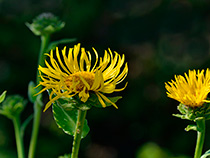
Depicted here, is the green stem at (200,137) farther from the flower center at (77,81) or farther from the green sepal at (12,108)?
the green sepal at (12,108)

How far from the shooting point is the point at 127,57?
3.30 metres

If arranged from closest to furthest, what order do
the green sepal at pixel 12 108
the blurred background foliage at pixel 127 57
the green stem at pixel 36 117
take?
the green stem at pixel 36 117, the green sepal at pixel 12 108, the blurred background foliage at pixel 127 57

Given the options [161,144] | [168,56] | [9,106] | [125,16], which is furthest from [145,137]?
[9,106]

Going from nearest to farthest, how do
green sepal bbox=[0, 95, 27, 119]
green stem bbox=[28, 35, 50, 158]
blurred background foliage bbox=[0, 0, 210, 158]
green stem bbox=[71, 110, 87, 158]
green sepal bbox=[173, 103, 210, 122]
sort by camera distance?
1. green stem bbox=[71, 110, 87, 158]
2. green sepal bbox=[173, 103, 210, 122]
3. green stem bbox=[28, 35, 50, 158]
4. green sepal bbox=[0, 95, 27, 119]
5. blurred background foliage bbox=[0, 0, 210, 158]

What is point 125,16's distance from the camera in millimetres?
3199

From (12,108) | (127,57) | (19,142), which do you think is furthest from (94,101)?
(127,57)

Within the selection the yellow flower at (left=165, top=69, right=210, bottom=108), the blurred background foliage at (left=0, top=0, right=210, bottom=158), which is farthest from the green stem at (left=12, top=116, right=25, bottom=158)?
the blurred background foliage at (left=0, top=0, right=210, bottom=158)

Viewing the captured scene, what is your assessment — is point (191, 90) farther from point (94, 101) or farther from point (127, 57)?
point (127, 57)

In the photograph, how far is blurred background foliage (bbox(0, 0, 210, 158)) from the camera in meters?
2.88

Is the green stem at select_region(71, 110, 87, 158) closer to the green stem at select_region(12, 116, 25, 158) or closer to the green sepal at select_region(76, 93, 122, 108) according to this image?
the green sepal at select_region(76, 93, 122, 108)

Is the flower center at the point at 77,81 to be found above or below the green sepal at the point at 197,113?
above

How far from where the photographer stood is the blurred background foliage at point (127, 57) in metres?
2.88

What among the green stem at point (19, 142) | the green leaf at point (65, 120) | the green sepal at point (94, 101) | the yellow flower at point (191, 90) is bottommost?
the green stem at point (19, 142)

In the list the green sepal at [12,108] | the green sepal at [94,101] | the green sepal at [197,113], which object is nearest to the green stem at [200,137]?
the green sepal at [197,113]
